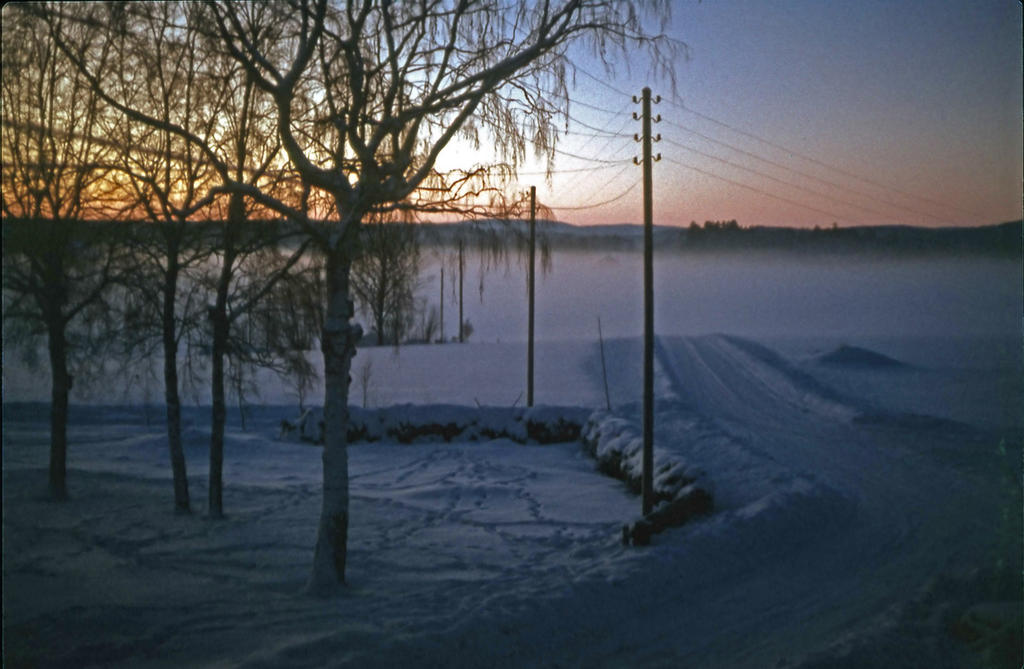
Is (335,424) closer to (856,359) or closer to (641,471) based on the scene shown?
(641,471)

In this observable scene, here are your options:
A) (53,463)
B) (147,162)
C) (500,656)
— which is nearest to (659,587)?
(500,656)

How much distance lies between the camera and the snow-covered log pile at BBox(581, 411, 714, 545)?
9.90 m

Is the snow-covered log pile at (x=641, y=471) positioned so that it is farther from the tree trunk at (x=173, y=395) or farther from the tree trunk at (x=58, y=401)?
the tree trunk at (x=58, y=401)

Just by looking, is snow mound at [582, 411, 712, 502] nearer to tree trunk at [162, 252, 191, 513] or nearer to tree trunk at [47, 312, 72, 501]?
tree trunk at [162, 252, 191, 513]

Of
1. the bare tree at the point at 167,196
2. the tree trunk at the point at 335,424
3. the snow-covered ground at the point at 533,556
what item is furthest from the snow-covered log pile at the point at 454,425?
the tree trunk at the point at 335,424

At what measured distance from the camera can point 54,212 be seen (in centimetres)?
947

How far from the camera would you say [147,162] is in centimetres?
1003

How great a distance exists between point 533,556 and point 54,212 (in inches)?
316

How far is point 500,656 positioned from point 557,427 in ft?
51.7

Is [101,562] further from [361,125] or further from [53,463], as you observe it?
[361,125]

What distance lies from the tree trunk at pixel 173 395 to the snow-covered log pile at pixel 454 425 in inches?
395

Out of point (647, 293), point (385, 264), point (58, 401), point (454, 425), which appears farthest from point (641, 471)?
point (58, 401)

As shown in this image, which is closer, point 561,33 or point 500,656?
point 500,656

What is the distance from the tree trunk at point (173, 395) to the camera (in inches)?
440
